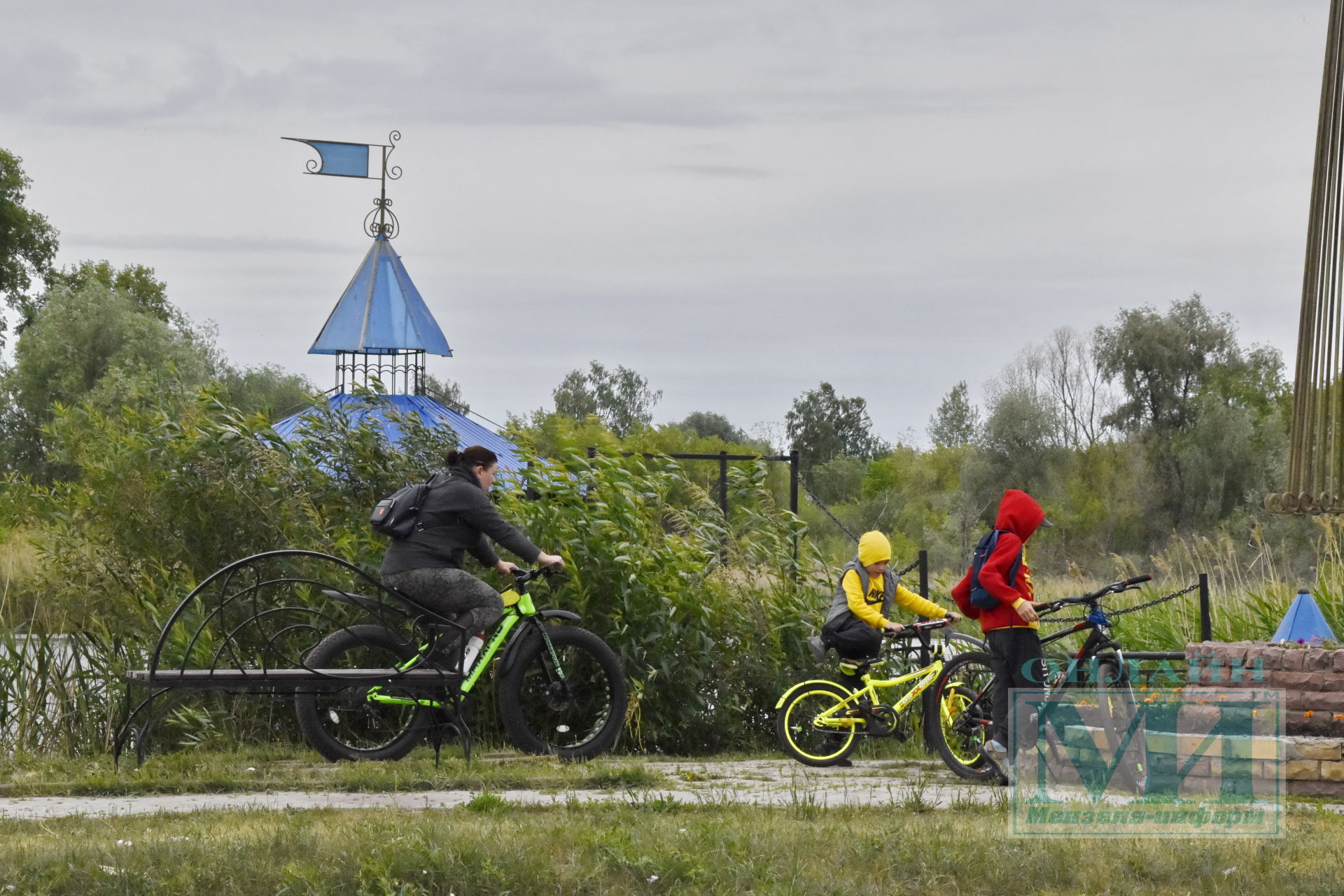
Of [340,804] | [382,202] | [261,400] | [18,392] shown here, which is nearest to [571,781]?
[340,804]

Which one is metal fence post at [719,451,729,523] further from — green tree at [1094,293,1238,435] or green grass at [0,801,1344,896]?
green tree at [1094,293,1238,435]

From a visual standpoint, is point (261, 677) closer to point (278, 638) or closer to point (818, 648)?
point (278, 638)

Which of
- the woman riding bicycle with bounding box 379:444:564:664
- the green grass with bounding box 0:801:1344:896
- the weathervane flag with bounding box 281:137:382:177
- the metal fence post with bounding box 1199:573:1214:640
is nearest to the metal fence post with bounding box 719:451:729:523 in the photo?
the woman riding bicycle with bounding box 379:444:564:664

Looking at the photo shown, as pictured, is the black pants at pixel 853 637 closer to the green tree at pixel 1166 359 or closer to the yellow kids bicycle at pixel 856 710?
the yellow kids bicycle at pixel 856 710

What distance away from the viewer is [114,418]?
11.4 m

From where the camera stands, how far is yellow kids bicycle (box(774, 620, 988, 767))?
342 inches

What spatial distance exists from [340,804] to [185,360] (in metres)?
42.7

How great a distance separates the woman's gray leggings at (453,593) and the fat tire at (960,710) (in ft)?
8.61

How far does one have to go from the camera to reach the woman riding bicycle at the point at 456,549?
8.58m

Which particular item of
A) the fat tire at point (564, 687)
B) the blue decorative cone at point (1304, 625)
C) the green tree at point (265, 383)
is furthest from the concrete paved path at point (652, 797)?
the green tree at point (265, 383)

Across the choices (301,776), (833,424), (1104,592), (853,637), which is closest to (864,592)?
(853,637)

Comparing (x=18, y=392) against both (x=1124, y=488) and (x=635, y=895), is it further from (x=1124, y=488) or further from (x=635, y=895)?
(x=635, y=895)

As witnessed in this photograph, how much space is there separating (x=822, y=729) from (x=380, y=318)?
1935 centimetres

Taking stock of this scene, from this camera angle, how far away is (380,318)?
26891mm
